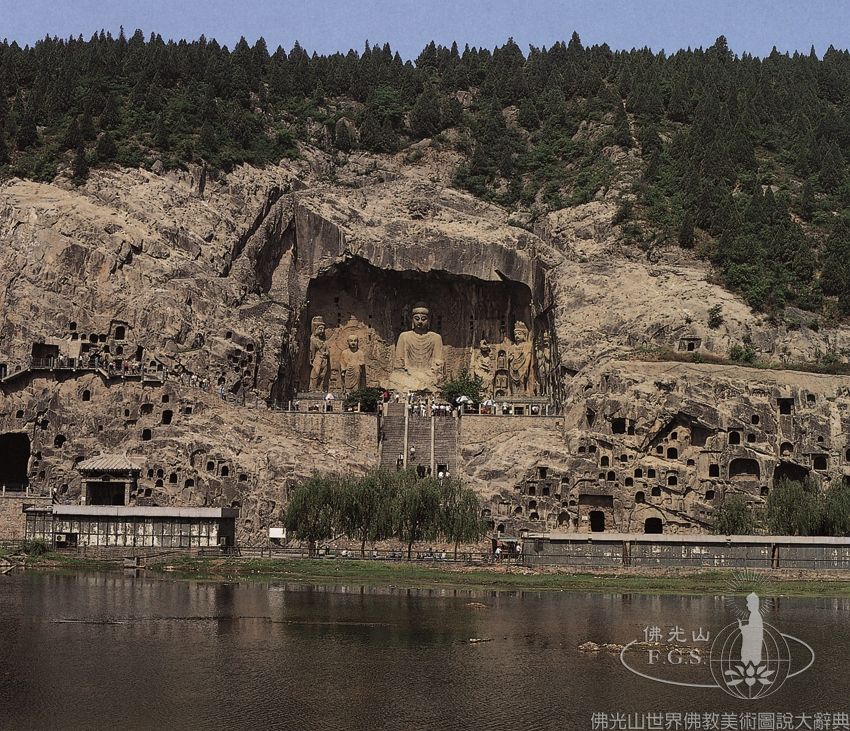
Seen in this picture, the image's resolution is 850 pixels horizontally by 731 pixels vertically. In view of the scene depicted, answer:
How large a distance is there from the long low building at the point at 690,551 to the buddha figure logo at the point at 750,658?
16.6m

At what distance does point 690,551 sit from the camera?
65375 millimetres

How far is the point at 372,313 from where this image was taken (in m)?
99.6

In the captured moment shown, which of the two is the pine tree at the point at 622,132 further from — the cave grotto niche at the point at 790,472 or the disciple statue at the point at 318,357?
the cave grotto niche at the point at 790,472

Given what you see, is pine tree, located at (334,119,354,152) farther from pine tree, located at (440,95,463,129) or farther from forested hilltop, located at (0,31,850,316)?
pine tree, located at (440,95,463,129)

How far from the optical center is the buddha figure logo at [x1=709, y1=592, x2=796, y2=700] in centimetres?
3651

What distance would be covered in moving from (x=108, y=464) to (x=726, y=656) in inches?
1801

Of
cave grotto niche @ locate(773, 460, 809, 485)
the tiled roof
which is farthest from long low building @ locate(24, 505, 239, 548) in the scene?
cave grotto niche @ locate(773, 460, 809, 485)

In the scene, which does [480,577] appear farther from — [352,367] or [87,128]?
[87,128]

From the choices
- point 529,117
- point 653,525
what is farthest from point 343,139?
point 653,525

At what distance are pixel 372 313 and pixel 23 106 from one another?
35.0 m

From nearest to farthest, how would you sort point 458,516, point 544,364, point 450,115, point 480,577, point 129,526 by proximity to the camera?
point 480,577, point 458,516, point 129,526, point 544,364, point 450,115

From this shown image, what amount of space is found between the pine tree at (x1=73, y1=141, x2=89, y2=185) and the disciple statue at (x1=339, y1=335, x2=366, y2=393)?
76.2ft

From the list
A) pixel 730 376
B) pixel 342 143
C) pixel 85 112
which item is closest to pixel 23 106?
pixel 85 112

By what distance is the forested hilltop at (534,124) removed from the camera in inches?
3733
